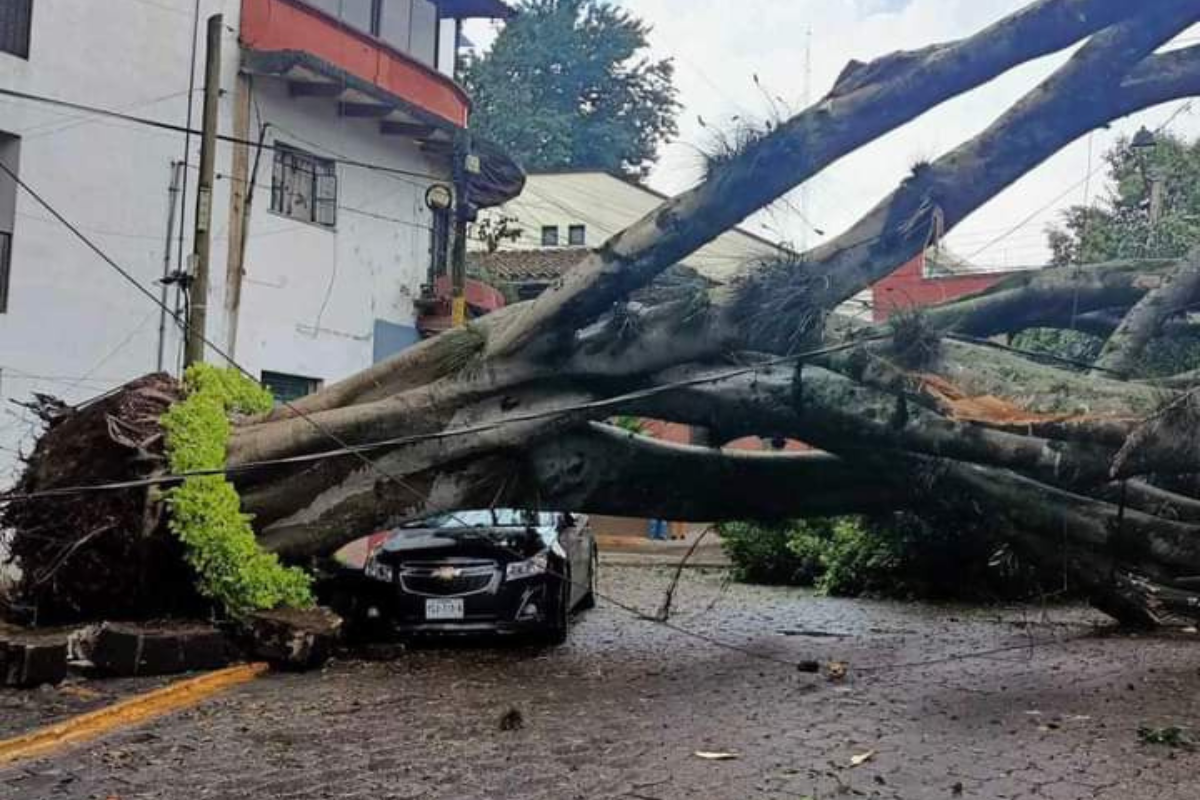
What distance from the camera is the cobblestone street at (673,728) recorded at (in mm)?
6566

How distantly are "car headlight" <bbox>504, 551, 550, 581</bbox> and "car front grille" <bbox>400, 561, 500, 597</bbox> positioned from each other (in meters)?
0.12

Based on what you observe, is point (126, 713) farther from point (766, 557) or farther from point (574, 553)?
point (766, 557)

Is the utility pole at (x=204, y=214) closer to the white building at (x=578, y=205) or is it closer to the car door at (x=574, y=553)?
the car door at (x=574, y=553)

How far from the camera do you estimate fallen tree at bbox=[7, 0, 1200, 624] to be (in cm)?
888

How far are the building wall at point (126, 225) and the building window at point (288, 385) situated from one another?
0.16 meters

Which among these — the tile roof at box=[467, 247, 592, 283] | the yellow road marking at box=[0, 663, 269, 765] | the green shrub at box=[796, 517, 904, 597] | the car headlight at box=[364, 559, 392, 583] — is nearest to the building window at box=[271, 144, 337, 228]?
the tile roof at box=[467, 247, 592, 283]

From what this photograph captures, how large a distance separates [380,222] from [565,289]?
31.0ft

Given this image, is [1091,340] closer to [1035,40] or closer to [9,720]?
[1035,40]

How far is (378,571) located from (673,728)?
4737 mm

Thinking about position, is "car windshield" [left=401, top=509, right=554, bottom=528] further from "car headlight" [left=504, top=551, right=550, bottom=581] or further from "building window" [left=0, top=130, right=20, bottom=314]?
"building window" [left=0, top=130, right=20, bottom=314]

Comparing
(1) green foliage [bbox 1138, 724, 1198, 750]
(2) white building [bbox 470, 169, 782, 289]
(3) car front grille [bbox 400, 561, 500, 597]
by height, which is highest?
(2) white building [bbox 470, 169, 782, 289]

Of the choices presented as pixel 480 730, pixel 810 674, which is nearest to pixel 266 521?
pixel 480 730

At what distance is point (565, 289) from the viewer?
10.6m

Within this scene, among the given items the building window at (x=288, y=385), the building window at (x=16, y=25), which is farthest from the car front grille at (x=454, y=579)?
the building window at (x=16, y=25)
